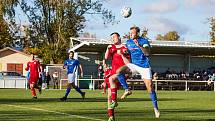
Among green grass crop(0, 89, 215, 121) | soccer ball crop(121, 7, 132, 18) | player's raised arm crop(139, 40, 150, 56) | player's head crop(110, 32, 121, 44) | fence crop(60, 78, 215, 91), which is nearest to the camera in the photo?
player's raised arm crop(139, 40, 150, 56)

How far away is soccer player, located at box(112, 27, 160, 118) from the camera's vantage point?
1377cm

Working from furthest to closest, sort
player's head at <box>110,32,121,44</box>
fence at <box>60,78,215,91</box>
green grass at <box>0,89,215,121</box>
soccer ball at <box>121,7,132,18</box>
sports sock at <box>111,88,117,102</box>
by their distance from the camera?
1. fence at <box>60,78,215,91</box>
2. soccer ball at <box>121,7,132,18</box>
3. green grass at <box>0,89,215,121</box>
4. player's head at <box>110,32,121,44</box>
5. sports sock at <box>111,88,117,102</box>

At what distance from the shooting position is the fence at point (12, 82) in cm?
5025

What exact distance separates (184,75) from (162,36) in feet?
303

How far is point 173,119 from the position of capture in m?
13.7

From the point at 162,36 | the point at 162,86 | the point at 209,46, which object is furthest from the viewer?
the point at 162,36

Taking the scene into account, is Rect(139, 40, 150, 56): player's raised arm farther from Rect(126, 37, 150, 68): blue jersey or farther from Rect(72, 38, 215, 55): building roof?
Rect(72, 38, 215, 55): building roof

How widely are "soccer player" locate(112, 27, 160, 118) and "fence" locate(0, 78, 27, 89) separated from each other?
120 feet

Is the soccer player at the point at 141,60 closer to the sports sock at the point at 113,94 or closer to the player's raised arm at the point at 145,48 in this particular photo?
the player's raised arm at the point at 145,48

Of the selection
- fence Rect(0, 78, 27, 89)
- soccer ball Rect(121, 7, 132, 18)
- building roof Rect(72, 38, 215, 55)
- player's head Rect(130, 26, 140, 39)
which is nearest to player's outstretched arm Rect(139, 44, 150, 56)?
player's head Rect(130, 26, 140, 39)

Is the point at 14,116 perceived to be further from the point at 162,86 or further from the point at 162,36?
the point at 162,36

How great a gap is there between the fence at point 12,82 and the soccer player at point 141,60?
36629 mm

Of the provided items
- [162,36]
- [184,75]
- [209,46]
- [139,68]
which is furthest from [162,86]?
[162,36]

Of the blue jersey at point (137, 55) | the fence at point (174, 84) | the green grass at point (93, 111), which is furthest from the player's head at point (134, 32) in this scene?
the fence at point (174, 84)
